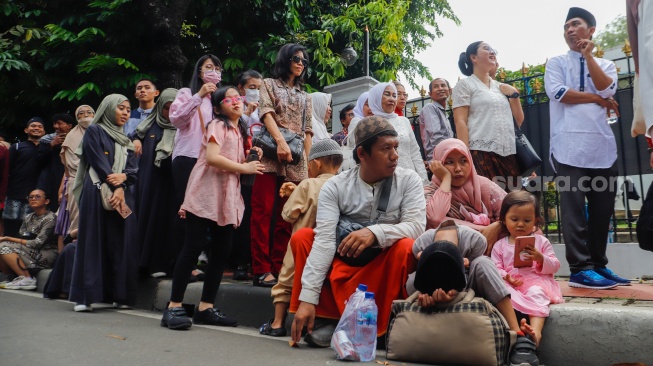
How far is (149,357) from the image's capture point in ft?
10.4

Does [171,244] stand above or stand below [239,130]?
below

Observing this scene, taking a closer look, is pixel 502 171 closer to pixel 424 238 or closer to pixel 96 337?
pixel 424 238

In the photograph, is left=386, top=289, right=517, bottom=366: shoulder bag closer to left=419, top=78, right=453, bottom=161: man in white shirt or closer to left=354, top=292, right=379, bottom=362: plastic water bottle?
left=354, top=292, right=379, bottom=362: plastic water bottle

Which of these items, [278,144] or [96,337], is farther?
[278,144]

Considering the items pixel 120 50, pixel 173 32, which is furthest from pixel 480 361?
pixel 120 50

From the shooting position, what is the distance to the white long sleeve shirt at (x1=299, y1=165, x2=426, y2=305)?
3.65m

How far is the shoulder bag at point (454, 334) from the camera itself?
300 cm

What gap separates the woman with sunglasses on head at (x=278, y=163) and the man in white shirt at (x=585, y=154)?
2150 mm

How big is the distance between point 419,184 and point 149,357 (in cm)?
197

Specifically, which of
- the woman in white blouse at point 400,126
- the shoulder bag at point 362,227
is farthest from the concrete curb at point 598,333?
the woman in white blouse at point 400,126

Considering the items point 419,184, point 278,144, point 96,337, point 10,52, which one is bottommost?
point 96,337

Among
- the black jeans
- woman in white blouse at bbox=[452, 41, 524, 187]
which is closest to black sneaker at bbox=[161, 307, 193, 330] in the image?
the black jeans

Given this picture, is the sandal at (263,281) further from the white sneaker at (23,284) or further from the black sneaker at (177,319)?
the white sneaker at (23,284)

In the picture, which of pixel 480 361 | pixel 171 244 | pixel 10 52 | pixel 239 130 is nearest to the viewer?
pixel 480 361
